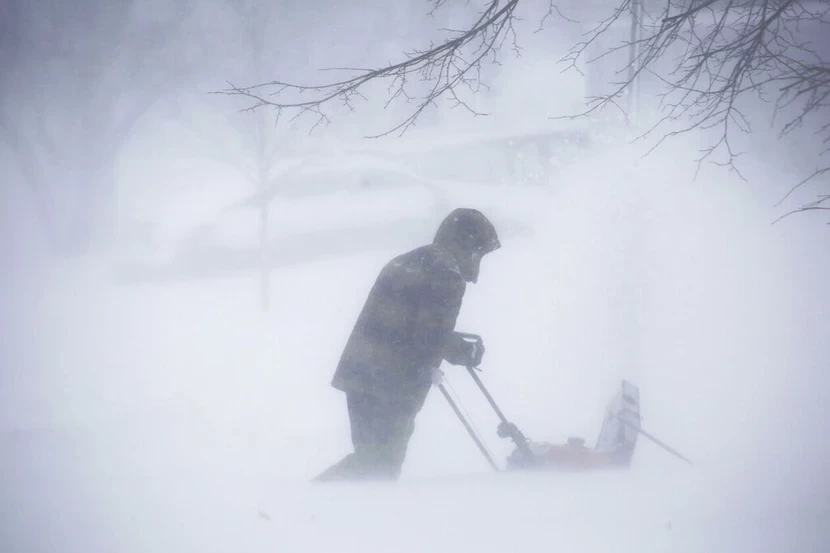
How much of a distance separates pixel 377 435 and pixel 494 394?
3.59m

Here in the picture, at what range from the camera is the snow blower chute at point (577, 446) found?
126 inches

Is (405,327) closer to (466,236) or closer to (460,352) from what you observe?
(460,352)

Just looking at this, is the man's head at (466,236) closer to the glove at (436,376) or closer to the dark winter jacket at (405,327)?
the dark winter jacket at (405,327)

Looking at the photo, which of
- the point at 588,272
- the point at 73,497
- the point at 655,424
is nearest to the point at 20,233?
the point at 73,497

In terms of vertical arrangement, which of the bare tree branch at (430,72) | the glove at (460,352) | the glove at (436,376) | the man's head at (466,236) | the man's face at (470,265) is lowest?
the glove at (436,376)

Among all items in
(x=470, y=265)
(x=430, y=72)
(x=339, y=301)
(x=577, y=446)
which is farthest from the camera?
(x=339, y=301)

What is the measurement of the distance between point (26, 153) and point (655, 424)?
13.7 metres

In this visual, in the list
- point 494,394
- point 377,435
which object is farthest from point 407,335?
point 494,394

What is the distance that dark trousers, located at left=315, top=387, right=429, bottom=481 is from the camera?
288cm

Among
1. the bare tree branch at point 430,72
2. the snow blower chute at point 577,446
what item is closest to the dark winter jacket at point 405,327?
the snow blower chute at point 577,446

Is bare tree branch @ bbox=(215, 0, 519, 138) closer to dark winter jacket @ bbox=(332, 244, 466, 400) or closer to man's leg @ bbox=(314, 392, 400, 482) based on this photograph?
dark winter jacket @ bbox=(332, 244, 466, 400)

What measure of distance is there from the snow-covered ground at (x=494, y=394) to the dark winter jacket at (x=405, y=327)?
0.62 meters

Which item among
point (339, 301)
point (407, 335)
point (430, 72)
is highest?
point (430, 72)

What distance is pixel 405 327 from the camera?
9.07ft
